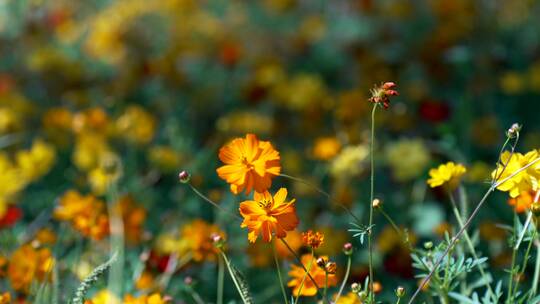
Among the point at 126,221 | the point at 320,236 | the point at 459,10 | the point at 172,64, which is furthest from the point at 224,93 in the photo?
the point at 320,236

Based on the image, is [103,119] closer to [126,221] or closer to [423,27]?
[126,221]

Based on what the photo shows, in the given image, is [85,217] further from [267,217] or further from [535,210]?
[535,210]

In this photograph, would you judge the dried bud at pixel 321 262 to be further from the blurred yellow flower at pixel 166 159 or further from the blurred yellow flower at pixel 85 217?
the blurred yellow flower at pixel 166 159

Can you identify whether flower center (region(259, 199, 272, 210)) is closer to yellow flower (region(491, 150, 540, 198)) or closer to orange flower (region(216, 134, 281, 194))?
orange flower (region(216, 134, 281, 194))

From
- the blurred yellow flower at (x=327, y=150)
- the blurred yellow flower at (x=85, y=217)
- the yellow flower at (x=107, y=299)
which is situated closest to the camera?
the yellow flower at (x=107, y=299)

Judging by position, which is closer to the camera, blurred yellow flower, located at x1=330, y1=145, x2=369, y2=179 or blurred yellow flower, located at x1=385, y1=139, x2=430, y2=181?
blurred yellow flower, located at x1=330, y1=145, x2=369, y2=179

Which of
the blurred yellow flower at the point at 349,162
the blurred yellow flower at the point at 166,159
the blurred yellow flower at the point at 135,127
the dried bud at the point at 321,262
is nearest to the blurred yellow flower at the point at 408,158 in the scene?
the blurred yellow flower at the point at 349,162

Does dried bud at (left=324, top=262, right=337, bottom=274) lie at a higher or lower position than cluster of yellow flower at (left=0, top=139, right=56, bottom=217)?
higher

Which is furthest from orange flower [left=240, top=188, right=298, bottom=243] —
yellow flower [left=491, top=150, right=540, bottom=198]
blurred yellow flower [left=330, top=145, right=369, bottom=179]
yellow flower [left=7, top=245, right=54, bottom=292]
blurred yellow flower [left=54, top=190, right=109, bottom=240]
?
blurred yellow flower [left=330, top=145, right=369, bottom=179]

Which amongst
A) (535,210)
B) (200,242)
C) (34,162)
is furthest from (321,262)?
(34,162)
